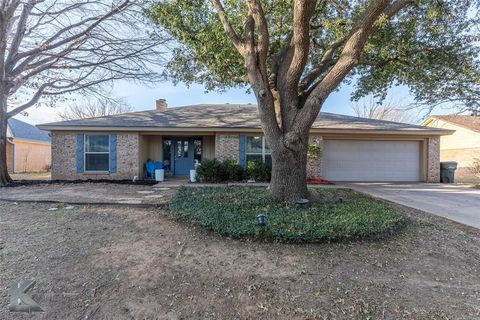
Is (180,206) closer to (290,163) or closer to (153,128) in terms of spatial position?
(290,163)

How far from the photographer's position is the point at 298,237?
4.10 metres

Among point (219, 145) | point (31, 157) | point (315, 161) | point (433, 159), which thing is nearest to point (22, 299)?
point (219, 145)

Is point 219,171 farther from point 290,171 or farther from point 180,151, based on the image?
point 290,171

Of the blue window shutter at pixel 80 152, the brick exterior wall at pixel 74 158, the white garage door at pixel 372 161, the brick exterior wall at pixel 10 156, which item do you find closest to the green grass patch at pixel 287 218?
the brick exterior wall at pixel 74 158

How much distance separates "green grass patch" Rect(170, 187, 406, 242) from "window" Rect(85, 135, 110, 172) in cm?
677

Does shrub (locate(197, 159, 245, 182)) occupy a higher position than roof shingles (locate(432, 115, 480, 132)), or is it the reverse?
roof shingles (locate(432, 115, 480, 132))

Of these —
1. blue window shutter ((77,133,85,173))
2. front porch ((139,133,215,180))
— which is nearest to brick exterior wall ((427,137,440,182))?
front porch ((139,133,215,180))

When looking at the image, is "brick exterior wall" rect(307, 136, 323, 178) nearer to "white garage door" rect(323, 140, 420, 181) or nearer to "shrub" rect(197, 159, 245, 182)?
"white garage door" rect(323, 140, 420, 181)

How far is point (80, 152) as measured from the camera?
1117 cm

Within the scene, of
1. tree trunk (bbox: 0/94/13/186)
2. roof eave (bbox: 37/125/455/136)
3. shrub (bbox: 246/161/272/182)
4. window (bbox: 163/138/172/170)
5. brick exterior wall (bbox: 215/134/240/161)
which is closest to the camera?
tree trunk (bbox: 0/94/13/186)

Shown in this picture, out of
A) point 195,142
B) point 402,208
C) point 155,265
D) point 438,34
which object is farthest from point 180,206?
point 438,34

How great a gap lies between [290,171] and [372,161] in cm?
834

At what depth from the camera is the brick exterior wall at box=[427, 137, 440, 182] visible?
39.5ft

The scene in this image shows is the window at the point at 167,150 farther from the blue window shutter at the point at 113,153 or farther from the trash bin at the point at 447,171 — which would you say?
the trash bin at the point at 447,171
